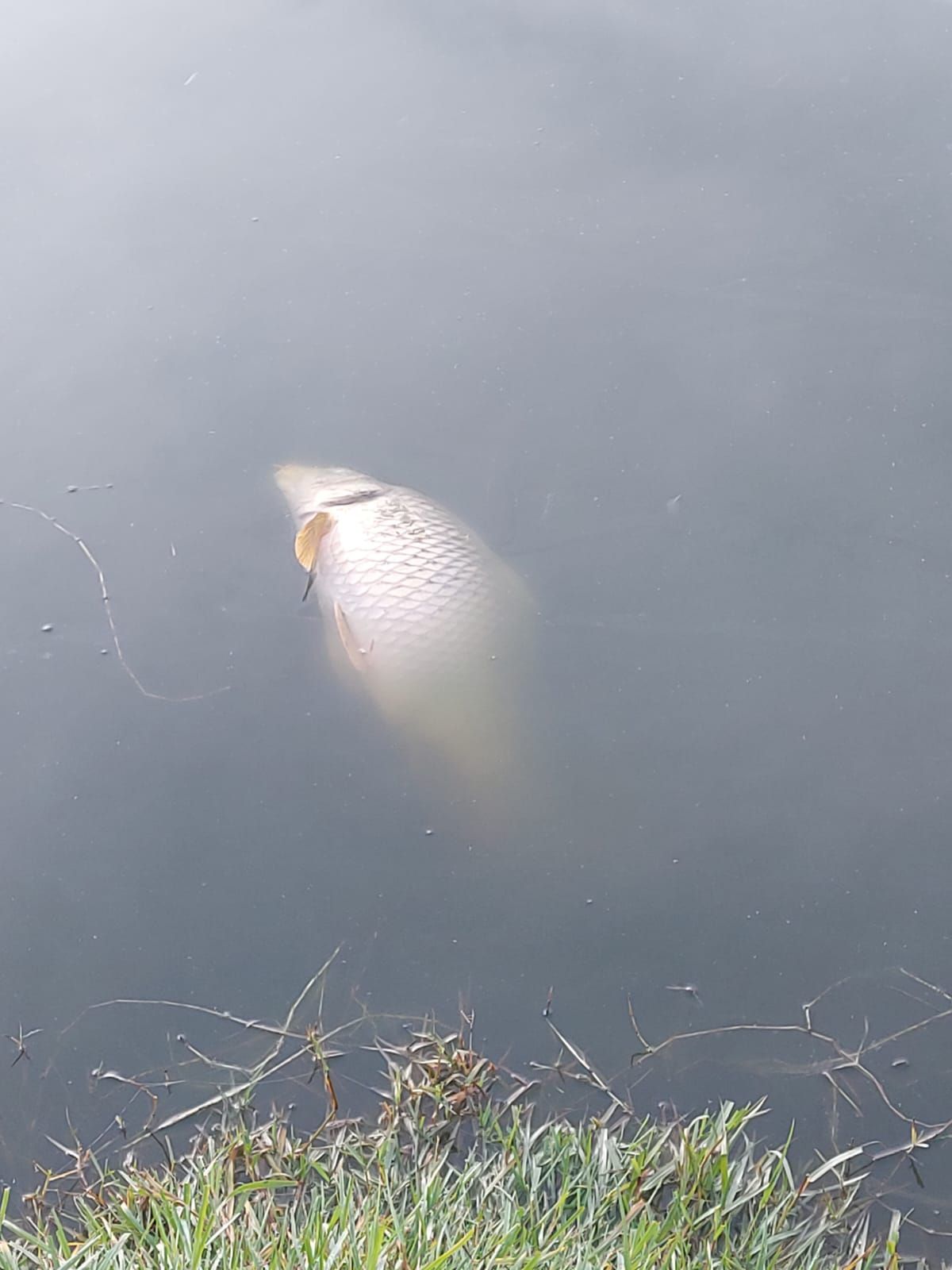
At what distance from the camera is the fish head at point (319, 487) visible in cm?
191

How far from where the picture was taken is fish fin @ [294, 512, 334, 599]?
6.17ft

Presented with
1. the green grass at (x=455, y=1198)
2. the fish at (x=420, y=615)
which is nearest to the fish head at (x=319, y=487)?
the fish at (x=420, y=615)

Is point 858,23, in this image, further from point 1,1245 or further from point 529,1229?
point 1,1245

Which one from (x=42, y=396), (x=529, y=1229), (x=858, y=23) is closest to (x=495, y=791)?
(x=529, y=1229)

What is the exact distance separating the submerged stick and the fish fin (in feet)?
0.82

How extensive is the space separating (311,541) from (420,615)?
9.3 inches

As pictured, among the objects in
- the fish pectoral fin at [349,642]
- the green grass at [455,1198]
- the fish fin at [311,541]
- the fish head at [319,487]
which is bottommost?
the green grass at [455,1198]

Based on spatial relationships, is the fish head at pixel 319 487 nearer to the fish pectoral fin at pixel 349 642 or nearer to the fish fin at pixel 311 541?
the fish fin at pixel 311 541

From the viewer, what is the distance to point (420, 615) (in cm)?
179

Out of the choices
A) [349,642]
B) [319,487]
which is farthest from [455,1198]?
[319,487]

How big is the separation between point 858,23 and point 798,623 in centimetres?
166

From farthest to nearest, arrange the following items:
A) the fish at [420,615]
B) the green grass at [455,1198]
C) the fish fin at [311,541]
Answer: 1. the fish fin at [311,541]
2. the fish at [420,615]
3. the green grass at [455,1198]

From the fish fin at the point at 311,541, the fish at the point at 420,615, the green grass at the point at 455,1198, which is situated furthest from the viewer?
the fish fin at the point at 311,541

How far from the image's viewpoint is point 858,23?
2.68 m
